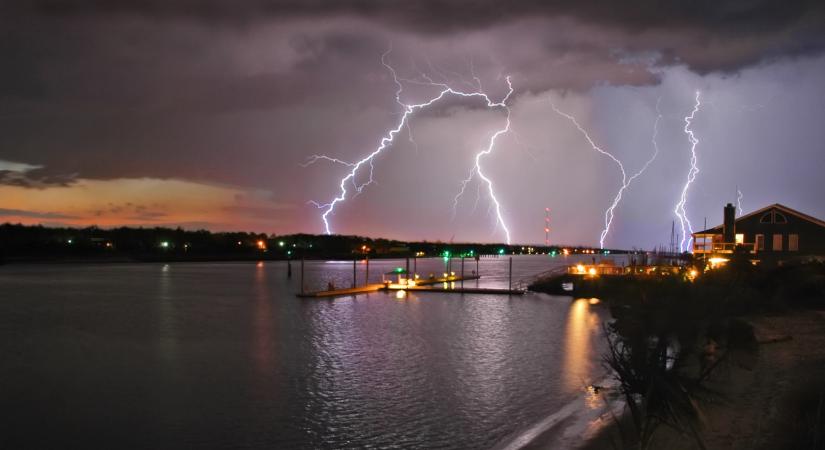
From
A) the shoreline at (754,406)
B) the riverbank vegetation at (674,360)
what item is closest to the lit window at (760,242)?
the shoreline at (754,406)

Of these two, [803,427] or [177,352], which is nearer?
[803,427]

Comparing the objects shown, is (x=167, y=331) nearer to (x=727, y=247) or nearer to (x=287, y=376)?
(x=287, y=376)

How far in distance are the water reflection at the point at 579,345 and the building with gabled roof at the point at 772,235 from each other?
1052 centimetres

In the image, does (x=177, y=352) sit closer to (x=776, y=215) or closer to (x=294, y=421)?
(x=294, y=421)

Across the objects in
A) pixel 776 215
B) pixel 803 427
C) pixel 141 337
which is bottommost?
pixel 141 337

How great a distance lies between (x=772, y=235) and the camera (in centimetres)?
4234

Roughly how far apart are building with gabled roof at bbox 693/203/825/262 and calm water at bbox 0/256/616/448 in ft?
36.5

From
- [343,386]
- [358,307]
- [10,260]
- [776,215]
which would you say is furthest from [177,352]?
[10,260]

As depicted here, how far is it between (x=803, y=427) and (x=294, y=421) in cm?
963

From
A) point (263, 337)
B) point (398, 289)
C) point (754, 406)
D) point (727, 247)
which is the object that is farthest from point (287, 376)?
point (398, 289)

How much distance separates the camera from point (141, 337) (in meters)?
28.2

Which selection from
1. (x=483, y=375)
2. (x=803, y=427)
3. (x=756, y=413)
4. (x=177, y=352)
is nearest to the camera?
(x=803, y=427)

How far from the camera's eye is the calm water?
13.3m

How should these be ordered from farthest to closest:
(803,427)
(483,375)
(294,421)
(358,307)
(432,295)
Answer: (432,295) < (358,307) < (483,375) < (294,421) < (803,427)
